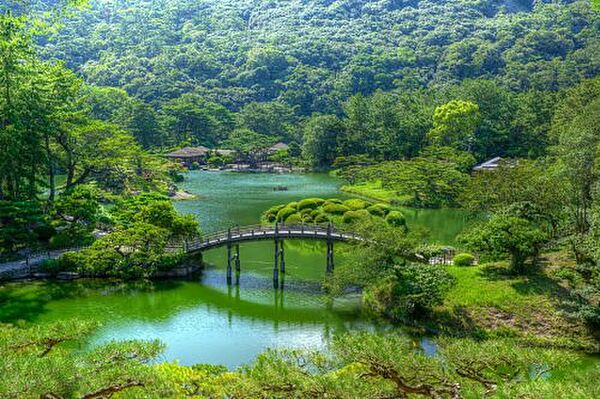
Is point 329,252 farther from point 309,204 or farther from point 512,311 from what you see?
point 309,204

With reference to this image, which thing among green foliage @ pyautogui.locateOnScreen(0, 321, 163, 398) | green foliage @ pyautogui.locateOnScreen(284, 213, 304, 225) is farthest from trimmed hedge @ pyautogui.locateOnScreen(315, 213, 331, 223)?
green foliage @ pyautogui.locateOnScreen(0, 321, 163, 398)

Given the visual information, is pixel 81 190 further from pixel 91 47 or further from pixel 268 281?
pixel 91 47

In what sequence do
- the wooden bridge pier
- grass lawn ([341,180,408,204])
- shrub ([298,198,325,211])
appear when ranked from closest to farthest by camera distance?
the wooden bridge pier
shrub ([298,198,325,211])
grass lawn ([341,180,408,204])

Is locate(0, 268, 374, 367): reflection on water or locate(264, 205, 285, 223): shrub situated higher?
locate(264, 205, 285, 223): shrub

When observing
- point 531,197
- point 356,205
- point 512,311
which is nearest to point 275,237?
point 512,311

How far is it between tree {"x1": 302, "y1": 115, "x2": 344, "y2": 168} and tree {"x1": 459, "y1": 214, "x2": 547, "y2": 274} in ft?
194

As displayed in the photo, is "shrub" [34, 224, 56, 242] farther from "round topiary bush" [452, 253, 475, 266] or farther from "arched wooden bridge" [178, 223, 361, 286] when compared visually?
"round topiary bush" [452, 253, 475, 266]

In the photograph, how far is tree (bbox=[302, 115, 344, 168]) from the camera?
8588 centimetres

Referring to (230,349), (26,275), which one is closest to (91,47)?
(26,275)

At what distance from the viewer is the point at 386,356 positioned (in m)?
11.6

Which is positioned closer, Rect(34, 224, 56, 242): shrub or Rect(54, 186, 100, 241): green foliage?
Rect(54, 186, 100, 241): green foliage

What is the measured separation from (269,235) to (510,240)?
13303 millimetres

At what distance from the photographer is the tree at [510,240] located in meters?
26.5

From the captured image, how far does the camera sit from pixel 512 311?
80.1 ft
